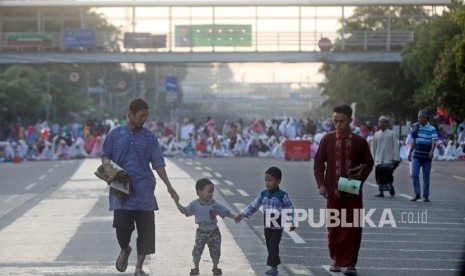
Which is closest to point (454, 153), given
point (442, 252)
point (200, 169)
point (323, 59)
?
point (200, 169)

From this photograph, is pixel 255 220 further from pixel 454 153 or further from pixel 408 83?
pixel 408 83

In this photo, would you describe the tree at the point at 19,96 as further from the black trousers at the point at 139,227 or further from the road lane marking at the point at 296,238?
the black trousers at the point at 139,227

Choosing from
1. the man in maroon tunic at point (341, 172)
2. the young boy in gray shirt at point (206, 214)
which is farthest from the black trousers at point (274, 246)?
the man in maroon tunic at point (341, 172)

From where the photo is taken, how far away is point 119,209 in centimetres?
1214

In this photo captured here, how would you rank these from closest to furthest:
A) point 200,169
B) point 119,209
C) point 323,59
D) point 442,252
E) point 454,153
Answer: point 119,209 < point 442,252 < point 200,169 < point 454,153 < point 323,59

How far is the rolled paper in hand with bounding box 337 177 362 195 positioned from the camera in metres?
12.7

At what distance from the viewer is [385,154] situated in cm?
2491

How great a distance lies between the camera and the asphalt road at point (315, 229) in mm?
13562

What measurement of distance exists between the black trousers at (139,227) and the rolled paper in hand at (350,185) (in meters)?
1.95

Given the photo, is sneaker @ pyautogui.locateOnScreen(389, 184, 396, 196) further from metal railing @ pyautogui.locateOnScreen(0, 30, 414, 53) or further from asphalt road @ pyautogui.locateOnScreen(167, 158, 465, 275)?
→ metal railing @ pyautogui.locateOnScreen(0, 30, 414, 53)

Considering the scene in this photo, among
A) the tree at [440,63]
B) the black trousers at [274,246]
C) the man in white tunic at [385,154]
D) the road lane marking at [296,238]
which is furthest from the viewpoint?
the tree at [440,63]

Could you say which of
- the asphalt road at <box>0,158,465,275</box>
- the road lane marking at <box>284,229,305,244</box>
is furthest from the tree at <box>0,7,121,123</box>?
the road lane marking at <box>284,229,305,244</box>

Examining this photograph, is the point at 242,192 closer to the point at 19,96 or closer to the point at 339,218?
the point at 339,218

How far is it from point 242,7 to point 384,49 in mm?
8129
